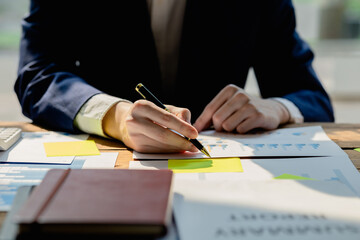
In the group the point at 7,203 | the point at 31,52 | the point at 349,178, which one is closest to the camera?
the point at 7,203

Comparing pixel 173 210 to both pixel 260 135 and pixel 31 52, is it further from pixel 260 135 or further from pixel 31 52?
pixel 31 52

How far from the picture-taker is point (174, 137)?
840mm

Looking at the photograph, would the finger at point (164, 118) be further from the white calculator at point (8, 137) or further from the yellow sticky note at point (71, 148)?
the white calculator at point (8, 137)

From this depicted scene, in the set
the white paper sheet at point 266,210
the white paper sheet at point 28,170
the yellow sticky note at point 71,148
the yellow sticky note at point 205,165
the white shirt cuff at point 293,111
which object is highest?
the white paper sheet at point 266,210

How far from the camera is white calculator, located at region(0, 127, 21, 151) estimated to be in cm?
88

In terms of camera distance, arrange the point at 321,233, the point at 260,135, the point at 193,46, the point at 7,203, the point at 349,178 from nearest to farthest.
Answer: the point at 321,233
the point at 7,203
the point at 349,178
the point at 260,135
the point at 193,46

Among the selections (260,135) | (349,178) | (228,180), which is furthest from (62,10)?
(349,178)

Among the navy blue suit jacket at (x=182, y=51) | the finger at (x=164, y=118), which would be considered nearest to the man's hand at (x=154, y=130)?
the finger at (x=164, y=118)

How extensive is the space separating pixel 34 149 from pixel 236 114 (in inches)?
20.3

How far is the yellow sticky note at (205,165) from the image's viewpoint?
0.75 meters

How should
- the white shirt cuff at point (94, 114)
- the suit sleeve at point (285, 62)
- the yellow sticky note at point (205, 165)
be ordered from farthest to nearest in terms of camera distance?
the suit sleeve at point (285, 62), the white shirt cuff at point (94, 114), the yellow sticky note at point (205, 165)

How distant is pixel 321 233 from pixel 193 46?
99 cm

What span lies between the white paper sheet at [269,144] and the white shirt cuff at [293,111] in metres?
0.09

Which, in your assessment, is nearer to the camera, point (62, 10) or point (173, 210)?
point (173, 210)
